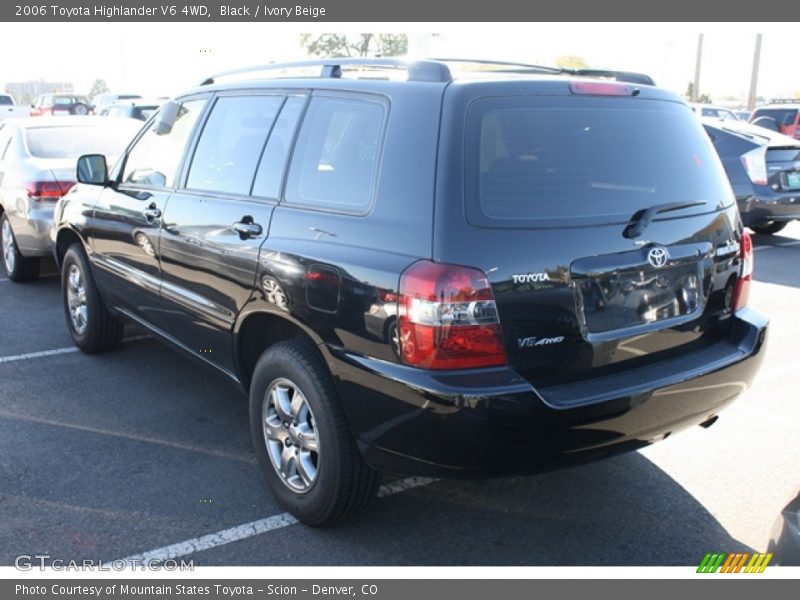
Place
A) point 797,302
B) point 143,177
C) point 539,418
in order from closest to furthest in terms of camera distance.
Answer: point 539,418 → point 143,177 → point 797,302

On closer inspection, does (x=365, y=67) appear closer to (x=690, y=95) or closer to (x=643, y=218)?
(x=643, y=218)

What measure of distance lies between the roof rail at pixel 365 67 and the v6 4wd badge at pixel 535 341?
40.9 inches

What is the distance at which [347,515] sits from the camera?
338cm

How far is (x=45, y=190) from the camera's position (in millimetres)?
7406

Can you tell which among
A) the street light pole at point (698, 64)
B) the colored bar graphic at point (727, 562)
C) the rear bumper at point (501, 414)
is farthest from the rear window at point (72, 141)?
the street light pole at point (698, 64)

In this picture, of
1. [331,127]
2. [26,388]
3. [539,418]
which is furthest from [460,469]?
[26,388]

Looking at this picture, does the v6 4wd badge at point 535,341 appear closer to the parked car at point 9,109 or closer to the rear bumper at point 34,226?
the rear bumper at point 34,226

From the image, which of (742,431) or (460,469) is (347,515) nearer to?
(460,469)

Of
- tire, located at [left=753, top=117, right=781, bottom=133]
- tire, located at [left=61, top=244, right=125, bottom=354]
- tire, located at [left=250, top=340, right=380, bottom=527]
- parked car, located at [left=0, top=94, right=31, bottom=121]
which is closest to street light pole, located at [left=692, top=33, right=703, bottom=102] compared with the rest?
tire, located at [left=753, top=117, right=781, bottom=133]

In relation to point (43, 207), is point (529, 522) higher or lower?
lower

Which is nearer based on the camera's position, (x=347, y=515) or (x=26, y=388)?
(x=347, y=515)

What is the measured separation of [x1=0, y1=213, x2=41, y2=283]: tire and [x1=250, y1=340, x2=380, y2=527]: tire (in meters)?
5.34

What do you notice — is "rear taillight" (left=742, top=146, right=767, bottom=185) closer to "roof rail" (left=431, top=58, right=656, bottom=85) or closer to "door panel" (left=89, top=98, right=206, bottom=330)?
"roof rail" (left=431, top=58, right=656, bottom=85)

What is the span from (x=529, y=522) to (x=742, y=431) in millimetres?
1634
